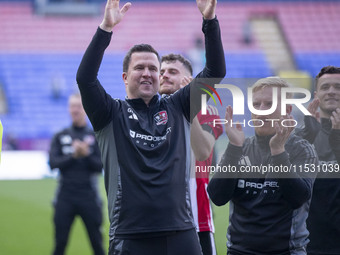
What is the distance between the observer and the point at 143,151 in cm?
330

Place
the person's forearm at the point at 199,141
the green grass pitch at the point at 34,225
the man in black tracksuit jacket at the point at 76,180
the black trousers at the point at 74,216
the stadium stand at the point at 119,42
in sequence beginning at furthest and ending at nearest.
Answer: the stadium stand at the point at 119,42 < the green grass pitch at the point at 34,225 < the man in black tracksuit jacket at the point at 76,180 < the black trousers at the point at 74,216 < the person's forearm at the point at 199,141

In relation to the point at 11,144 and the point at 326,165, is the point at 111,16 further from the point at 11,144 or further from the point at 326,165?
the point at 11,144

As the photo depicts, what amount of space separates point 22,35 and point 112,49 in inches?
166

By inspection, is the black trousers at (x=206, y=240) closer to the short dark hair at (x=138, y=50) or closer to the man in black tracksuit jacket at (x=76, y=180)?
the short dark hair at (x=138, y=50)

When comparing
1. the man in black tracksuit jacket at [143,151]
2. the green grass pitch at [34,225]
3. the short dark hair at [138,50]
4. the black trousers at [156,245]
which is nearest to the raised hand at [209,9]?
the man in black tracksuit jacket at [143,151]

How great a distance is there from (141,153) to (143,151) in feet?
0.05

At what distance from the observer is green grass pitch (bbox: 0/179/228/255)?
25.1ft

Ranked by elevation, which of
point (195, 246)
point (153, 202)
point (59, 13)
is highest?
point (59, 13)

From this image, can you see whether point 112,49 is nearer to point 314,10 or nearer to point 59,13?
point 59,13

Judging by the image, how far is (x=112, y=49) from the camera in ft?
82.7

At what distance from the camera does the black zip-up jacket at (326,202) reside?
3846mm

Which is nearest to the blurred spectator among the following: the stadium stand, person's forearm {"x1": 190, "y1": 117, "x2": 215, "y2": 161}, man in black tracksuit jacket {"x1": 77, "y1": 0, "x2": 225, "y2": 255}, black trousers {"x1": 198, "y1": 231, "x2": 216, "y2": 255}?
the stadium stand

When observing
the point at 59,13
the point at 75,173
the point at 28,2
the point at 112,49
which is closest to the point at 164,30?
the point at 112,49

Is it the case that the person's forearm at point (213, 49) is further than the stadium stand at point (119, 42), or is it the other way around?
the stadium stand at point (119, 42)
